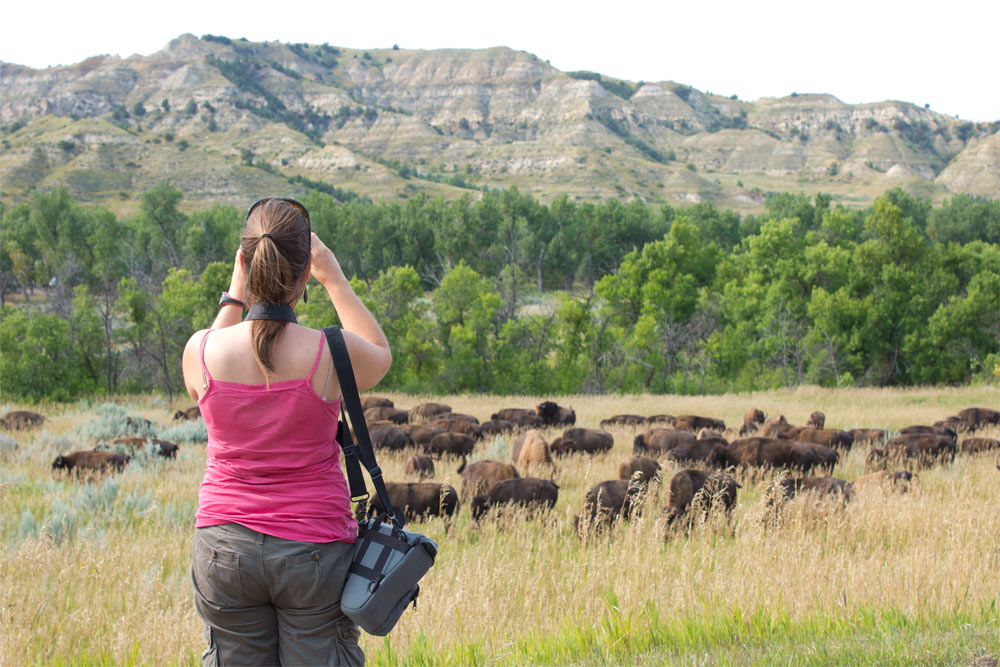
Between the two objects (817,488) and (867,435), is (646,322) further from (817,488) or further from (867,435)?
(817,488)

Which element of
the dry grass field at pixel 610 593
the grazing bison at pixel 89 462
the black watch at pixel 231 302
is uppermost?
the black watch at pixel 231 302

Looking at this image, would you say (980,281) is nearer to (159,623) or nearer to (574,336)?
(574,336)

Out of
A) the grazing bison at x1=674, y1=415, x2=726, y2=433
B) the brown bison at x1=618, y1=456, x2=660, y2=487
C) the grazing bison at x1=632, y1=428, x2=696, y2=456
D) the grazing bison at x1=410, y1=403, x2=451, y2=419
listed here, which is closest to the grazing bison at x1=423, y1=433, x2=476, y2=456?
the grazing bison at x1=632, y1=428, x2=696, y2=456

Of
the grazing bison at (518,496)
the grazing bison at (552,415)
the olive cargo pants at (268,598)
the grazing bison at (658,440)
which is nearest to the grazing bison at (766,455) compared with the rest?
the grazing bison at (658,440)

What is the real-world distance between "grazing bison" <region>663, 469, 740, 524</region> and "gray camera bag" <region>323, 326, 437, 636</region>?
723 centimetres

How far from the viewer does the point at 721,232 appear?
250ft

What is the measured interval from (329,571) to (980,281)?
50833 mm

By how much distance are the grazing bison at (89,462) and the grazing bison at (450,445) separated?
20.6ft

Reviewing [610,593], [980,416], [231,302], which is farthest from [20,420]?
[980,416]

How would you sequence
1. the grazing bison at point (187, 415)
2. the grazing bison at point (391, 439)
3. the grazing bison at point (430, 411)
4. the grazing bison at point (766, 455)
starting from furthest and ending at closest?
the grazing bison at point (430, 411)
the grazing bison at point (187, 415)
the grazing bison at point (391, 439)
the grazing bison at point (766, 455)

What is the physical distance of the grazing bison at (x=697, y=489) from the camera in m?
9.69

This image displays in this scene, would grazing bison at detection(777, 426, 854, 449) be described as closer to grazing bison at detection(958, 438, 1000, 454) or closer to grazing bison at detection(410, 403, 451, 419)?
grazing bison at detection(958, 438, 1000, 454)

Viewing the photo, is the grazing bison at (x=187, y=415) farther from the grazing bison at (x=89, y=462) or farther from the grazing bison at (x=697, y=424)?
the grazing bison at (x=697, y=424)

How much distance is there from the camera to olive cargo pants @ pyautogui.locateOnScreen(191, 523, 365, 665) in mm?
2752
